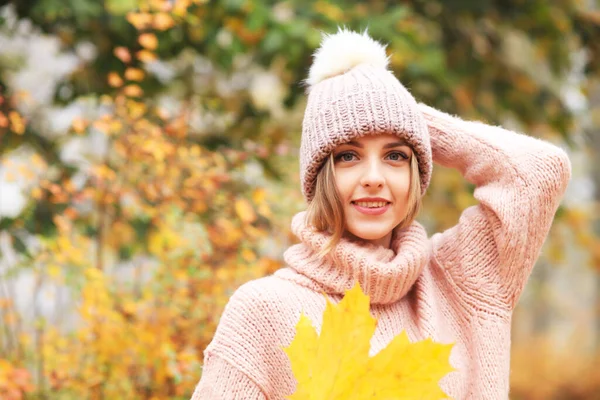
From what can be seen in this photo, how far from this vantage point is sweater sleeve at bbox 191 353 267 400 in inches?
63.7

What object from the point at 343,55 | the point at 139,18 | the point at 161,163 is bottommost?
the point at 161,163

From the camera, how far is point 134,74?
366 centimetres

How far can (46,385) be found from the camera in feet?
12.0

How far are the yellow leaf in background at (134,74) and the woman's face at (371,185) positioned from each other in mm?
2193

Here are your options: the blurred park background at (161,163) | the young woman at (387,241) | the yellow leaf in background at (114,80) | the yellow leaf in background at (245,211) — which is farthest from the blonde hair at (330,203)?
the yellow leaf in background at (114,80)

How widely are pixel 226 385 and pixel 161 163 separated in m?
2.29

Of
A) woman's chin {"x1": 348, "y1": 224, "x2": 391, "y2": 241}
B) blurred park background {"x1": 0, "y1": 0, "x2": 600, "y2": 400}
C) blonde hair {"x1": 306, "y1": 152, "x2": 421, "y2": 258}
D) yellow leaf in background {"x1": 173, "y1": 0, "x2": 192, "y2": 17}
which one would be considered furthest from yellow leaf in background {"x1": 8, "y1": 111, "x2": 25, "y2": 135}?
woman's chin {"x1": 348, "y1": 224, "x2": 391, "y2": 241}

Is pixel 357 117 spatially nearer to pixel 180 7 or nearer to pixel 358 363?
pixel 358 363

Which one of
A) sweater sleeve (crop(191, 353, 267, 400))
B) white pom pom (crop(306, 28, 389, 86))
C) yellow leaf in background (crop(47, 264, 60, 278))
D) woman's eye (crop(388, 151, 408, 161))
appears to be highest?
white pom pom (crop(306, 28, 389, 86))

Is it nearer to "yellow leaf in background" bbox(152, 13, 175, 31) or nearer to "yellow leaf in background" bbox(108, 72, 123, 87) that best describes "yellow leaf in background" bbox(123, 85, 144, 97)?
"yellow leaf in background" bbox(108, 72, 123, 87)

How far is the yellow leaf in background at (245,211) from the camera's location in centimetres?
352

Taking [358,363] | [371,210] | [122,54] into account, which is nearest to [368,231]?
[371,210]

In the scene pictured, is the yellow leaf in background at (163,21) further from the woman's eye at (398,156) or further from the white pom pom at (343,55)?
the woman's eye at (398,156)

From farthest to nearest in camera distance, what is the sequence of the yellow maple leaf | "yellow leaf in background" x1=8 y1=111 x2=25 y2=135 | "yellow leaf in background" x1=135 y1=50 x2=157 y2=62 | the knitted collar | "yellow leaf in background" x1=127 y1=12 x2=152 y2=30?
"yellow leaf in background" x1=135 y1=50 x2=157 y2=62 → "yellow leaf in background" x1=8 y1=111 x2=25 y2=135 → "yellow leaf in background" x1=127 y1=12 x2=152 y2=30 → the knitted collar → the yellow maple leaf
